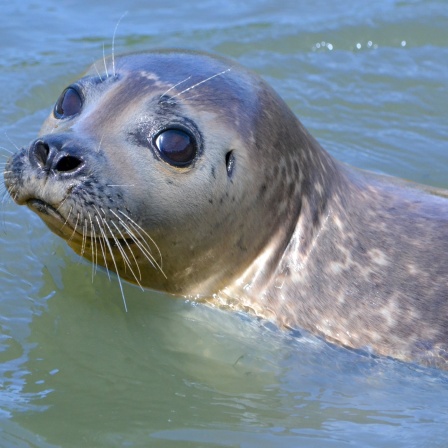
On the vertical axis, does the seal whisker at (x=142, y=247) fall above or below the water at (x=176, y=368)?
above

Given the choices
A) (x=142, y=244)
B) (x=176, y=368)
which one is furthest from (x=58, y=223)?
(x=176, y=368)

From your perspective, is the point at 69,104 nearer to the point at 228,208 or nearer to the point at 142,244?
the point at 142,244

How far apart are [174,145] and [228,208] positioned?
0.46 meters

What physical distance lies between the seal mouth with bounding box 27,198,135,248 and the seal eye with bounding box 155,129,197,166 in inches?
17.7

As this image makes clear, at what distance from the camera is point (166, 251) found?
18.8ft

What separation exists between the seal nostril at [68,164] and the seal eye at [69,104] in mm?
554

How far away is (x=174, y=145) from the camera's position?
5488 millimetres

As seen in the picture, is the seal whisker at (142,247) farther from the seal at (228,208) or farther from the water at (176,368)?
the water at (176,368)

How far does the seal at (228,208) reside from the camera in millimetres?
5379

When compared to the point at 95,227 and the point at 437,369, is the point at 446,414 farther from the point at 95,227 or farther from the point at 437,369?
the point at 95,227

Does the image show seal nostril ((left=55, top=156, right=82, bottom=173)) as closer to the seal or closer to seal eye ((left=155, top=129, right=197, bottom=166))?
the seal

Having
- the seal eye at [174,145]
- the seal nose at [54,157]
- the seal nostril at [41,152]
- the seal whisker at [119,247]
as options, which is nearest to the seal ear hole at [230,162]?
the seal eye at [174,145]

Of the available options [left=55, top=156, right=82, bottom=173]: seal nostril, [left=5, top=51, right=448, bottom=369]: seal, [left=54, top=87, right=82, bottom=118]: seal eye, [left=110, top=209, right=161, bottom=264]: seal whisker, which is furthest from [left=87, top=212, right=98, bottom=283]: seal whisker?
[left=54, top=87, right=82, bottom=118]: seal eye

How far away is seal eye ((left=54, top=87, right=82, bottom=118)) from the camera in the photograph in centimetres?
577
